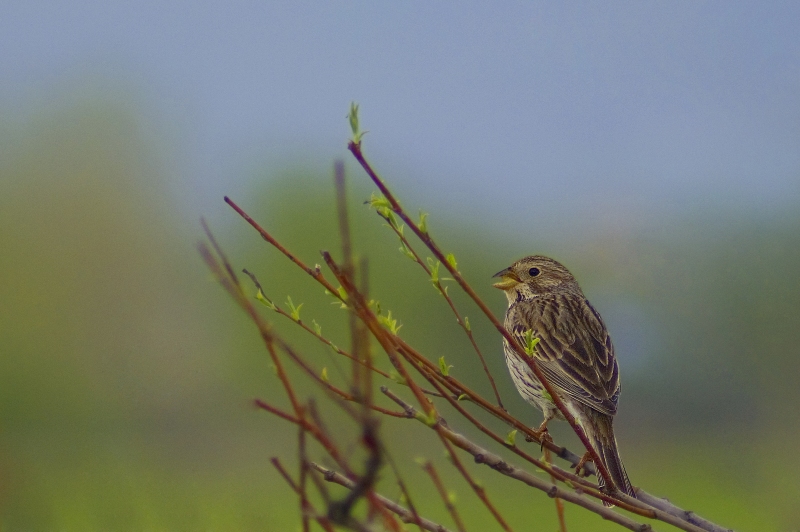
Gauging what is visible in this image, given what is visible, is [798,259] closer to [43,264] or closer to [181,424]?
[181,424]

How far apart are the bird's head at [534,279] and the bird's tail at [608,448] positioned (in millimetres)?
1619

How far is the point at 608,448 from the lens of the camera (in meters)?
4.76

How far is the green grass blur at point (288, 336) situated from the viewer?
2200 inches

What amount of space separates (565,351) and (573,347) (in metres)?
0.08

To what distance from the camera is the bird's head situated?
21.5 feet

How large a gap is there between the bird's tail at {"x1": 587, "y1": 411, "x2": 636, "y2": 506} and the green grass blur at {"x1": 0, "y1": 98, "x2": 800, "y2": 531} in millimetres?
42184

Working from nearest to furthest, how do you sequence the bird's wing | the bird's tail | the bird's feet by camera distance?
1. the bird's feet
2. the bird's tail
3. the bird's wing

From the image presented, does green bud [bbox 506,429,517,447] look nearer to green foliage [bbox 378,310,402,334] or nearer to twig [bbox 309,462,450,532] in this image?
twig [bbox 309,462,450,532]

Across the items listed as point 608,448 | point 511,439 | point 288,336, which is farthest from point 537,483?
point 288,336

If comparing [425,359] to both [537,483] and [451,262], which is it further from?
[537,483]

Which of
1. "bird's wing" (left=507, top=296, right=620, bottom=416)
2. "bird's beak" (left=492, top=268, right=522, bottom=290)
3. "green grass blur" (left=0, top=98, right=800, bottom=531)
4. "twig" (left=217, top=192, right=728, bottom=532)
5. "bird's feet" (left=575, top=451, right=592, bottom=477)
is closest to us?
"twig" (left=217, top=192, right=728, bottom=532)

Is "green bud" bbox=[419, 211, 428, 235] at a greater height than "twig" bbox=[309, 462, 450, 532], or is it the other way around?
"green bud" bbox=[419, 211, 428, 235]

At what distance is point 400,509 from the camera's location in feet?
8.36

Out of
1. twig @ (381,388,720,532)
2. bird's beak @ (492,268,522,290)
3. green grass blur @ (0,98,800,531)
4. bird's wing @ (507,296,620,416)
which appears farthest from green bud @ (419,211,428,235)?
green grass blur @ (0,98,800,531)
